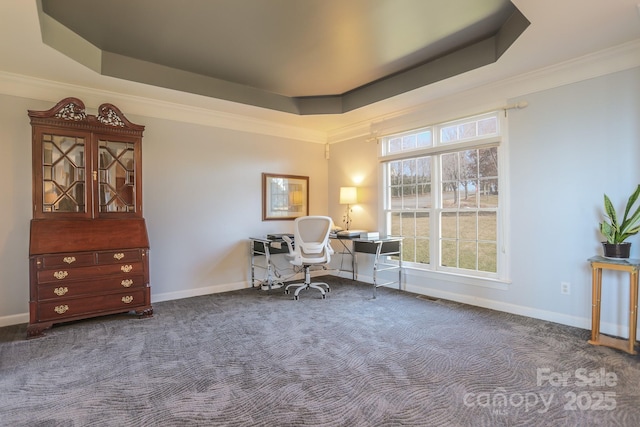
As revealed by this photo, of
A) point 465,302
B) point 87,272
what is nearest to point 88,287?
point 87,272

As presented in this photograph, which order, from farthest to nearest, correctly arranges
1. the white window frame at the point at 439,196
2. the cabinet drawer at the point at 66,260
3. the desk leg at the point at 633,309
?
the white window frame at the point at 439,196 < the cabinet drawer at the point at 66,260 < the desk leg at the point at 633,309

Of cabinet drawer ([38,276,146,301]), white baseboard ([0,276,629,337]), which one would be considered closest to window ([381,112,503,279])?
white baseboard ([0,276,629,337])

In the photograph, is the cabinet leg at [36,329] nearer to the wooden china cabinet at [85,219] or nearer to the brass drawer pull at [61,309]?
the wooden china cabinet at [85,219]

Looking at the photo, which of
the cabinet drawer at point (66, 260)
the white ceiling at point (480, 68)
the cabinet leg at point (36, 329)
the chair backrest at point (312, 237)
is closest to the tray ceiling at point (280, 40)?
the white ceiling at point (480, 68)

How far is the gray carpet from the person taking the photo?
1764 mm

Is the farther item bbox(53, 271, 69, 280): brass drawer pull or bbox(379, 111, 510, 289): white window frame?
bbox(379, 111, 510, 289): white window frame

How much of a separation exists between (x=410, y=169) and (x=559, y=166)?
176 centimetres

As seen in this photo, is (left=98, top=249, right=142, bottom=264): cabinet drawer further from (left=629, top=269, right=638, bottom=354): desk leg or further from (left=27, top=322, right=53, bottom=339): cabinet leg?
(left=629, top=269, right=638, bottom=354): desk leg

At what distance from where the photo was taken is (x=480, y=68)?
3.15 meters

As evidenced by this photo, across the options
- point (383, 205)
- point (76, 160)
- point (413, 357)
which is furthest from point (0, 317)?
point (383, 205)

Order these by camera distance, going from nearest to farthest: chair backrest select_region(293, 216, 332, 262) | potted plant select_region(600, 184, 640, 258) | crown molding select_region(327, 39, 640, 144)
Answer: potted plant select_region(600, 184, 640, 258), crown molding select_region(327, 39, 640, 144), chair backrest select_region(293, 216, 332, 262)

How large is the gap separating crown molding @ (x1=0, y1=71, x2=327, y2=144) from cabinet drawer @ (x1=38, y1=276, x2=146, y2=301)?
1962 mm

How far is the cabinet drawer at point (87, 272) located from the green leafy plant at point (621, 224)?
14.4 ft

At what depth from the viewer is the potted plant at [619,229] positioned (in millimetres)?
2564
